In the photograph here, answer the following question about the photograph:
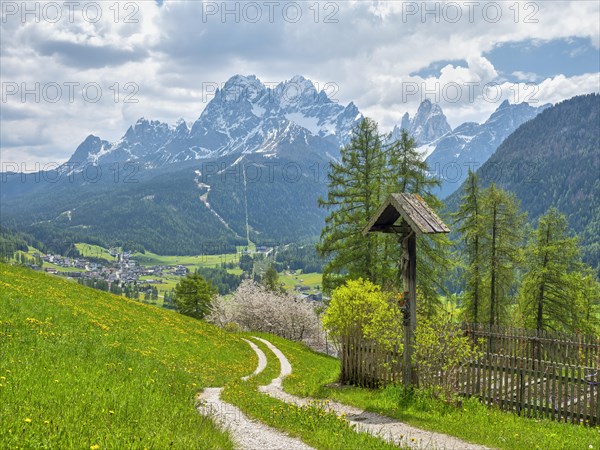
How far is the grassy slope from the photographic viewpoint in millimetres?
6500

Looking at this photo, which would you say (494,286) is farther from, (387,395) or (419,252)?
(387,395)

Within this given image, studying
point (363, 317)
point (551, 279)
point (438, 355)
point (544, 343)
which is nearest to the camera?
point (438, 355)

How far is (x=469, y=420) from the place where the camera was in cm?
1170

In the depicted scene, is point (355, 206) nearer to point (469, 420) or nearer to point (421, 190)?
point (421, 190)

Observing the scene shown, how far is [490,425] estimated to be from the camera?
11.3 meters

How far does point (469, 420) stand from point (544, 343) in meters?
12.1

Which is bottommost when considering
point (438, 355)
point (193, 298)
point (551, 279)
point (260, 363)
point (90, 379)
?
point (193, 298)

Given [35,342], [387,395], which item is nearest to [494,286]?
[387,395]

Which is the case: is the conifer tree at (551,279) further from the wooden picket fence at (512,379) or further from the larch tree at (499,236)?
the wooden picket fence at (512,379)

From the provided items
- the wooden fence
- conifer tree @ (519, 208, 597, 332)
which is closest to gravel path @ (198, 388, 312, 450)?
the wooden fence

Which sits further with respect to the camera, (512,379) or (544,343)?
(544,343)

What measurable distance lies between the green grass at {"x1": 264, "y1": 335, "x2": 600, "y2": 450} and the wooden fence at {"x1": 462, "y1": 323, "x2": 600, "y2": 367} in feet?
21.3

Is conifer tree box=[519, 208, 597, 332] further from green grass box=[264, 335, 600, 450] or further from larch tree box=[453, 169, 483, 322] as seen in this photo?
green grass box=[264, 335, 600, 450]

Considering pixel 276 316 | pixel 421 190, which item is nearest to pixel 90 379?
pixel 421 190
